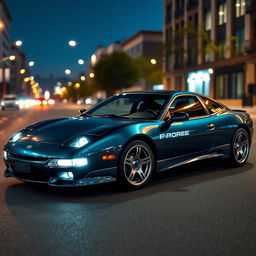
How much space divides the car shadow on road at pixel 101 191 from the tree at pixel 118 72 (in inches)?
2880

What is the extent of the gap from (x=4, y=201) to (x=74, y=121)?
66.3 inches

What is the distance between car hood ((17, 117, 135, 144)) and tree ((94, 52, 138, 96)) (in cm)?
7372

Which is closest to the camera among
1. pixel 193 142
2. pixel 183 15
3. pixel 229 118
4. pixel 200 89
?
pixel 193 142

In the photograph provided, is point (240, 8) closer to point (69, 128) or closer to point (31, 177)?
point (69, 128)

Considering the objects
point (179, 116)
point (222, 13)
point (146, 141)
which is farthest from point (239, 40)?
point (146, 141)

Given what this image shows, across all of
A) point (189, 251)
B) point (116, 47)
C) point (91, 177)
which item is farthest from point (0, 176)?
point (116, 47)

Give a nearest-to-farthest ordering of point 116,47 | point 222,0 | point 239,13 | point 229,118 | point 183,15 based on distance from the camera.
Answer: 1. point 229,118
2. point 239,13
3. point 222,0
4. point 183,15
5. point 116,47

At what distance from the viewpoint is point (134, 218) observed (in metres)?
5.13

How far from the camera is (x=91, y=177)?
20.0 ft

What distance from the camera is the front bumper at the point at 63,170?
6.01 metres

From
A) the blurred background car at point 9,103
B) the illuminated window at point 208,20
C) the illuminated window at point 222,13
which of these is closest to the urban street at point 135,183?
the blurred background car at point 9,103

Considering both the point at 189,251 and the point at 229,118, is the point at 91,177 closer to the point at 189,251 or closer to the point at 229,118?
the point at 189,251

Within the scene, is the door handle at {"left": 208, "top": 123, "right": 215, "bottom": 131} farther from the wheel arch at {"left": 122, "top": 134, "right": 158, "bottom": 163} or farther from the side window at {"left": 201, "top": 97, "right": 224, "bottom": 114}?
the wheel arch at {"left": 122, "top": 134, "right": 158, "bottom": 163}

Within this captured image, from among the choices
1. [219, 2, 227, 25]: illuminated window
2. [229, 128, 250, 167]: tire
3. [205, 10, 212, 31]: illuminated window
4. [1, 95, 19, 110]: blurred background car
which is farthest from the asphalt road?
[205, 10, 212, 31]: illuminated window
